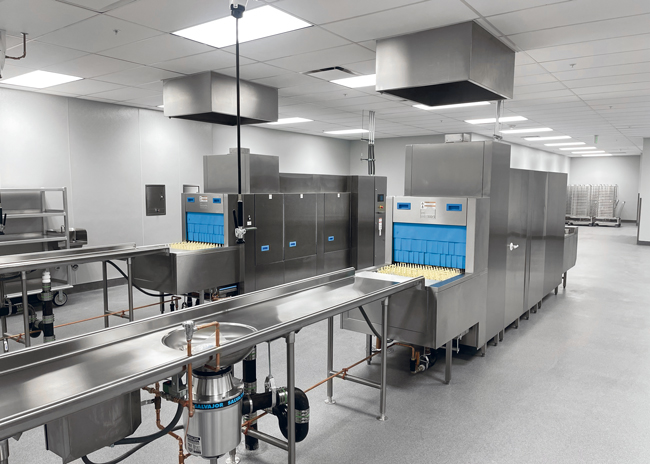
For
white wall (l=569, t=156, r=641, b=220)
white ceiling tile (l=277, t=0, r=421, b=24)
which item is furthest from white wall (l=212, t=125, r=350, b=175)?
white wall (l=569, t=156, r=641, b=220)

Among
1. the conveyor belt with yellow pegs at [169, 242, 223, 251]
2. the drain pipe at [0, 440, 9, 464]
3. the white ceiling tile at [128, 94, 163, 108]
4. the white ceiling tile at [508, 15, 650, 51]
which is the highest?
the white ceiling tile at [128, 94, 163, 108]

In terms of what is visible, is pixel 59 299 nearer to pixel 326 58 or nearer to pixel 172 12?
pixel 172 12

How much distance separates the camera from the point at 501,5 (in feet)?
10.3

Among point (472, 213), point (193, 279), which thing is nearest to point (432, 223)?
point (472, 213)

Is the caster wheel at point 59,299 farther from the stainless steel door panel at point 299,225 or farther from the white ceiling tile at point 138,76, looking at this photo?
the stainless steel door panel at point 299,225

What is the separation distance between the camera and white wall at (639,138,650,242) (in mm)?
11398

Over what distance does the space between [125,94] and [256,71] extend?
2.23 metres

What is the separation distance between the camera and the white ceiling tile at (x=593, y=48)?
Answer: 392cm

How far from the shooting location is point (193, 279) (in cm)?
475

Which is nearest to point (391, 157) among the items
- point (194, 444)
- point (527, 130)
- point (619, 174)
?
point (527, 130)

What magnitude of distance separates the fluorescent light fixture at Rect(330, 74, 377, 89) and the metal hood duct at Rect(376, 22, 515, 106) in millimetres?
1328

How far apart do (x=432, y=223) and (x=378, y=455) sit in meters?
1.87

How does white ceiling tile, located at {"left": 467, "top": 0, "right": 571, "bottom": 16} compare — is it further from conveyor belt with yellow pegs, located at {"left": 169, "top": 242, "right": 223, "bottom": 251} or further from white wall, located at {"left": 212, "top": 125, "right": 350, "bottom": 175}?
white wall, located at {"left": 212, "top": 125, "right": 350, "bottom": 175}

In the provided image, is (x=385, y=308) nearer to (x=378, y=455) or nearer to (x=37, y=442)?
(x=378, y=455)
